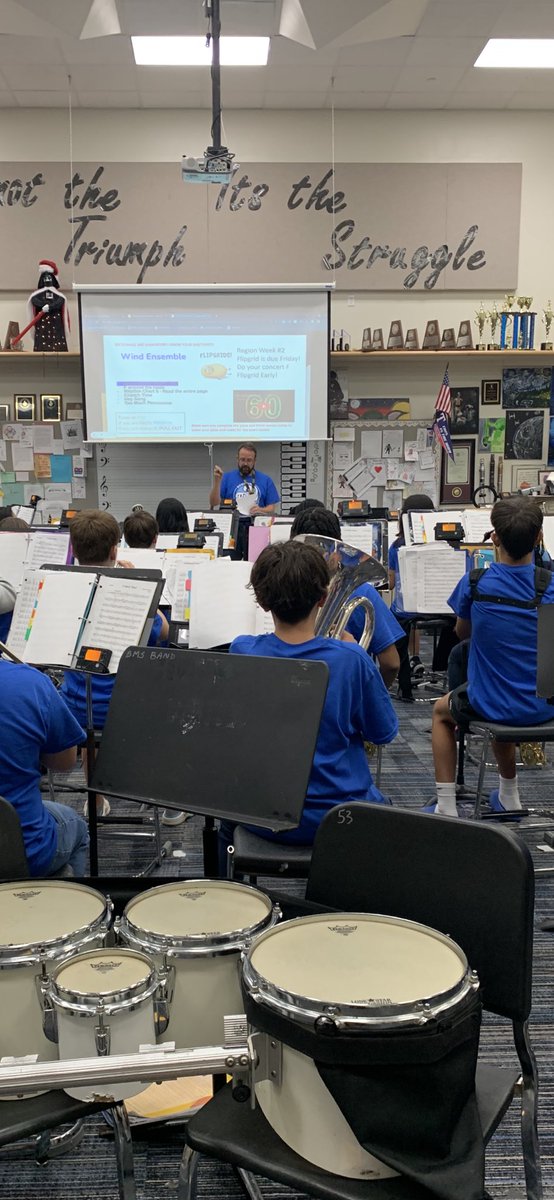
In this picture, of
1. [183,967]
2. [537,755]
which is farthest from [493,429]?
[183,967]

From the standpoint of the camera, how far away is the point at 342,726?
2420mm

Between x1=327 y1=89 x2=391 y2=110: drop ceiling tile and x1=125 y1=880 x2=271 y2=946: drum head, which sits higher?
x1=327 y1=89 x2=391 y2=110: drop ceiling tile

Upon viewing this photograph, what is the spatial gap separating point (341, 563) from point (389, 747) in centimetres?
226

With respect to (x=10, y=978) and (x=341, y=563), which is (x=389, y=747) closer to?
(x=341, y=563)

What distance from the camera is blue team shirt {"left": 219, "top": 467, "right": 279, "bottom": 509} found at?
8.20m

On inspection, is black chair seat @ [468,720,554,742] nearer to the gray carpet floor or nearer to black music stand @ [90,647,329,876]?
the gray carpet floor

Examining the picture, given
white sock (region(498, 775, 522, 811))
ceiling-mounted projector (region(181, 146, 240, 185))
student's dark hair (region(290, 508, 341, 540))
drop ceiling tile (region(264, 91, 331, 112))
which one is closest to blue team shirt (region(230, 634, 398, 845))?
student's dark hair (region(290, 508, 341, 540))

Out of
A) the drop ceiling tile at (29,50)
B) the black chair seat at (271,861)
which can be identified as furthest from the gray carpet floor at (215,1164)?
the drop ceiling tile at (29,50)

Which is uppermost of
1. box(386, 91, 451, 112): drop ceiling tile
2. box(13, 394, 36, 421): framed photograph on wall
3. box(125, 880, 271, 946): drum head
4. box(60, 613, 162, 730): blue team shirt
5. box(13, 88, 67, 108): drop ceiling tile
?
box(386, 91, 451, 112): drop ceiling tile

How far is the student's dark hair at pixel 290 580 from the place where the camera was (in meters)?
2.45

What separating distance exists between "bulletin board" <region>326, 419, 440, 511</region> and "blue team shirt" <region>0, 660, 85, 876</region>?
722 centimetres

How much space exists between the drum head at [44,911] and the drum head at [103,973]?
53 millimetres

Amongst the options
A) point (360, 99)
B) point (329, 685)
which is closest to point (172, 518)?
point (329, 685)

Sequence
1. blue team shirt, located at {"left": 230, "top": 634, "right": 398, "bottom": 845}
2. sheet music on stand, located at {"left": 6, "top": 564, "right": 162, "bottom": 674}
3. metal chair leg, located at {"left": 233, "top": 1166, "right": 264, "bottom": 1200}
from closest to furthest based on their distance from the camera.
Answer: metal chair leg, located at {"left": 233, "top": 1166, "right": 264, "bottom": 1200} → blue team shirt, located at {"left": 230, "top": 634, "right": 398, "bottom": 845} → sheet music on stand, located at {"left": 6, "top": 564, "right": 162, "bottom": 674}
